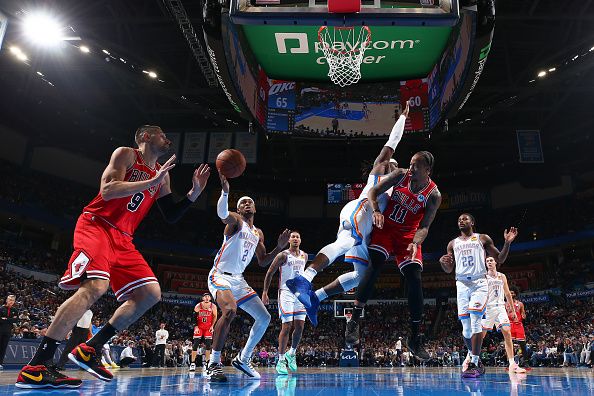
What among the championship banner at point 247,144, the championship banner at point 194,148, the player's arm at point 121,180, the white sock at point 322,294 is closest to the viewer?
the player's arm at point 121,180

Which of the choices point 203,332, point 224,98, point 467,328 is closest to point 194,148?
point 224,98

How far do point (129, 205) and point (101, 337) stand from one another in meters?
1.13

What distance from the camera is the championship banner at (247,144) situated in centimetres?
1960

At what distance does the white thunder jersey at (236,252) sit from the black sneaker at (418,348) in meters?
2.35

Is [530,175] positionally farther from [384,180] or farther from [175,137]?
[384,180]

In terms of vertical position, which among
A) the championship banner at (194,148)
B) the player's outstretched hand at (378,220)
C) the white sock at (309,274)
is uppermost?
the championship banner at (194,148)

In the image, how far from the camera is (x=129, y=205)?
4.07 metres

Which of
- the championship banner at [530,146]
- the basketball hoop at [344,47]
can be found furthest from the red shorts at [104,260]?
the championship banner at [530,146]

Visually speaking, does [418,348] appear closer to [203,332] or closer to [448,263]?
[448,263]

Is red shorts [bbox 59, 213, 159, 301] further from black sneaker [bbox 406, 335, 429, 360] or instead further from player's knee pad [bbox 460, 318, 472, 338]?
player's knee pad [bbox 460, 318, 472, 338]

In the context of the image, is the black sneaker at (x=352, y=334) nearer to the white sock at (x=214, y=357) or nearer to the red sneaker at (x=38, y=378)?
the white sock at (x=214, y=357)

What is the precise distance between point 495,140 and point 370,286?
23.3m

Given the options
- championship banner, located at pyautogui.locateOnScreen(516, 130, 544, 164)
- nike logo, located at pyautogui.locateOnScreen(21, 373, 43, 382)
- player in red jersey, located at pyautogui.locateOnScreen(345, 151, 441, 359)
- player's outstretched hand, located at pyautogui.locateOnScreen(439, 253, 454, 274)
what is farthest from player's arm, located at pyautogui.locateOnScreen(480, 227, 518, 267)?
championship banner, located at pyautogui.locateOnScreen(516, 130, 544, 164)

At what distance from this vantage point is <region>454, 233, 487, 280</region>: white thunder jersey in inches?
289
